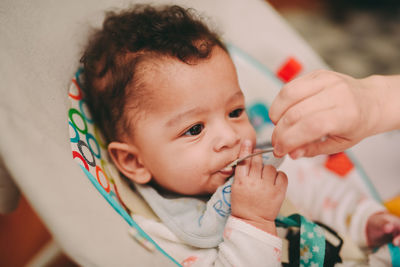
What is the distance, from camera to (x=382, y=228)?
2.23ft

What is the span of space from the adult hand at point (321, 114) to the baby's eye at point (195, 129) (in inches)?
6.4

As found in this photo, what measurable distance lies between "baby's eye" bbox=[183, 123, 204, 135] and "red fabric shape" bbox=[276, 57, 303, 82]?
1.25ft

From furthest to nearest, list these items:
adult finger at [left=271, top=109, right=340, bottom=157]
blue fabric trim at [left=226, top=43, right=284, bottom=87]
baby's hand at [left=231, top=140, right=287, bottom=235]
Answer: blue fabric trim at [left=226, top=43, right=284, bottom=87], baby's hand at [left=231, top=140, right=287, bottom=235], adult finger at [left=271, top=109, right=340, bottom=157]

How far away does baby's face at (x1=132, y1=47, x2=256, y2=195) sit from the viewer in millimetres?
547

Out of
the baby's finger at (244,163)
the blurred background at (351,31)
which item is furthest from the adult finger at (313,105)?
the blurred background at (351,31)

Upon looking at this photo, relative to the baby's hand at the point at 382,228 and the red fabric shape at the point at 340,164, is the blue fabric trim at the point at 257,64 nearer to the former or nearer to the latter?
the red fabric shape at the point at 340,164

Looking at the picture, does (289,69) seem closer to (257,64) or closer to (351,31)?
(257,64)

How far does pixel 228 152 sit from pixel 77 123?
259 mm

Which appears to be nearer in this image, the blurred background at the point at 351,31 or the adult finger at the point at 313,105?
the adult finger at the point at 313,105

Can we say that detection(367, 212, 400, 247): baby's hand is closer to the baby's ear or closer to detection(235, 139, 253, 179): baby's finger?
detection(235, 139, 253, 179): baby's finger

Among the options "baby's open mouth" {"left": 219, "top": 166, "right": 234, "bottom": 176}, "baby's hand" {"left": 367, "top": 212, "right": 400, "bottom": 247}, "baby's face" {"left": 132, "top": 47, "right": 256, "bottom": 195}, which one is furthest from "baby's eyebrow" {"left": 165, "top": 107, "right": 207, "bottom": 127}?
"baby's hand" {"left": 367, "top": 212, "right": 400, "bottom": 247}

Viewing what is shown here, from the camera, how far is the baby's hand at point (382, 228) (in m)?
0.66

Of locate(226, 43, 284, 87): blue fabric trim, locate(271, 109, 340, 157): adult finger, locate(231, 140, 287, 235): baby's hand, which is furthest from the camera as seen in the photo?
locate(226, 43, 284, 87): blue fabric trim

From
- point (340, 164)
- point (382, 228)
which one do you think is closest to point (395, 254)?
point (382, 228)
